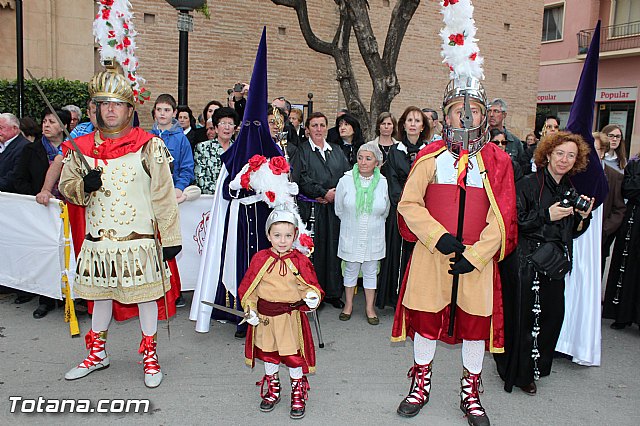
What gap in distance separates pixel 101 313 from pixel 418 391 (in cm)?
230

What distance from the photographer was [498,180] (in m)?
3.45

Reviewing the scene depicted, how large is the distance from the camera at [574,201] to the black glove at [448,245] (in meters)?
1.06

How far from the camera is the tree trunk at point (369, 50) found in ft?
31.9

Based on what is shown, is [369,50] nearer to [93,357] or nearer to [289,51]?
[289,51]

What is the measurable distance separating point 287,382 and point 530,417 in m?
1.67

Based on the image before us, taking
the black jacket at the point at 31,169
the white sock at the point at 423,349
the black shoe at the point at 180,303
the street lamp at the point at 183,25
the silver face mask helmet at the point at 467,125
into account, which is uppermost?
the street lamp at the point at 183,25

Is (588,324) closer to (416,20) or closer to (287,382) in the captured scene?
(287,382)

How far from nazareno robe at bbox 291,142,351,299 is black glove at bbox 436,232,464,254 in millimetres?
2403

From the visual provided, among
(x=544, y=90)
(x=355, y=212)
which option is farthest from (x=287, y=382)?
(x=544, y=90)

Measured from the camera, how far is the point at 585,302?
4.48 meters

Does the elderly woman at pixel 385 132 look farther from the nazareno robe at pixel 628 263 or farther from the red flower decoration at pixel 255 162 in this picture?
the nazareno robe at pixel 628 263

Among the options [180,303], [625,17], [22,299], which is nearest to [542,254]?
[180,303]

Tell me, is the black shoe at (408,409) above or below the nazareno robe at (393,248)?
below

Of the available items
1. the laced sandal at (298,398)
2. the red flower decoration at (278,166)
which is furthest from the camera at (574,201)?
the laced sandal at (298,398)
